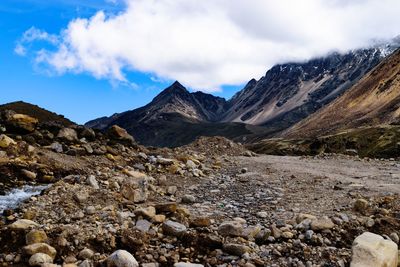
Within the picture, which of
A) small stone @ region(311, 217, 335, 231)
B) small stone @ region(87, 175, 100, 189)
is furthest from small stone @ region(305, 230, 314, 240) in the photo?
small stone @ region(87, 175, 100, 189)

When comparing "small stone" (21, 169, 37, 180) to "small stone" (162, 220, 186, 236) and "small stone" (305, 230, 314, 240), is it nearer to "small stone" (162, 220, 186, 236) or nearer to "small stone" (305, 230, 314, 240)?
"small stone" (162, 220, 186, 236)

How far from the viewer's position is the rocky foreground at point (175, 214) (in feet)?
45.3

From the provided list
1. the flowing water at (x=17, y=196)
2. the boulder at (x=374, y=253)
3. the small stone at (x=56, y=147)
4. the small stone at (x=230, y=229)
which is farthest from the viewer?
the small stone at (x=56, y=147)

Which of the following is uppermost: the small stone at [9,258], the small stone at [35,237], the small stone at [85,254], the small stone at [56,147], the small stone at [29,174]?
the small stone at [56,147]

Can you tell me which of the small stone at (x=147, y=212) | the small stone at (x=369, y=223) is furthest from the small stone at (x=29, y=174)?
the small stone at (x=369, y=223)

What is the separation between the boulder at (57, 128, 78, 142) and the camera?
31.8 m

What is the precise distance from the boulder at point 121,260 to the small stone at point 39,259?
173cm

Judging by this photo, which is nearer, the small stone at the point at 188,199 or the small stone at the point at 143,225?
the small stone at the point at 143,225

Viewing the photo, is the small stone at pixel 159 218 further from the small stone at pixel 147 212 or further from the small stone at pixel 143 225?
the small stone at pixel 143 225

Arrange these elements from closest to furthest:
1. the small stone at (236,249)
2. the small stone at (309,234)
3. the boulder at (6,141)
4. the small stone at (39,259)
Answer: the small stone at (39,259)
the small stone at (236,249)
the small stone at (309,234)
the boulder at (6,141)

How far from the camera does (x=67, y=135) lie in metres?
32.3

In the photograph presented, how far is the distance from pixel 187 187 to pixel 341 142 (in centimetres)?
16632

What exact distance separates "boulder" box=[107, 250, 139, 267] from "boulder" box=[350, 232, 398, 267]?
6.23m

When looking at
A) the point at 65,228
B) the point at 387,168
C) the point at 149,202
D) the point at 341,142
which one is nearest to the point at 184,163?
the point at 149,202
